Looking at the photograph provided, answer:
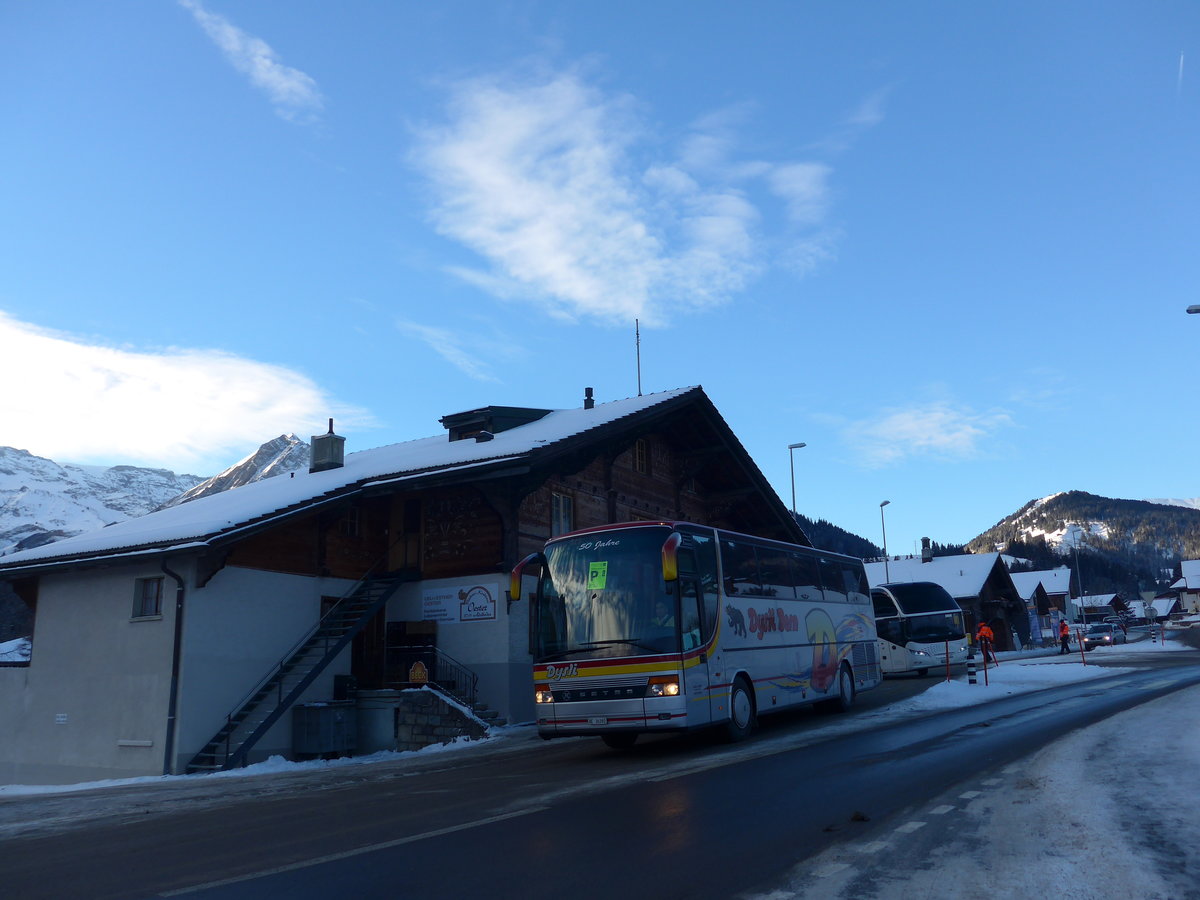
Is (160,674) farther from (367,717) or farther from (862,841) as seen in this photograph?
(862,841)

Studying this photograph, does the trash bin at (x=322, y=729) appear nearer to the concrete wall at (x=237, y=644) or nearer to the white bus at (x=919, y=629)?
the concrete wall at (x=237, y=644)

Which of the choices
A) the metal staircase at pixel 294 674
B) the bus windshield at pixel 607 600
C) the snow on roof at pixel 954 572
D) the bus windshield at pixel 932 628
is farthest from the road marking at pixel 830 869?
the snow on roof at pixel 954 572

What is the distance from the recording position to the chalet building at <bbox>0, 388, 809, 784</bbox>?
743 inches

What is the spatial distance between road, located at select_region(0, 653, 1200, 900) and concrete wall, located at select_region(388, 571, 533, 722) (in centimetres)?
677

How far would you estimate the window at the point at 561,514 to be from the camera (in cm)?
2395

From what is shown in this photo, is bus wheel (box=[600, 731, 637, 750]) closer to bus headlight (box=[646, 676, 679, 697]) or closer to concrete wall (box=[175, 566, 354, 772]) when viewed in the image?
bus headlight (box=[646, 676, 679, 697])

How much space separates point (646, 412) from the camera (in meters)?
25.1

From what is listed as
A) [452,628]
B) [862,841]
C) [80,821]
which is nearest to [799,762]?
[862,841]

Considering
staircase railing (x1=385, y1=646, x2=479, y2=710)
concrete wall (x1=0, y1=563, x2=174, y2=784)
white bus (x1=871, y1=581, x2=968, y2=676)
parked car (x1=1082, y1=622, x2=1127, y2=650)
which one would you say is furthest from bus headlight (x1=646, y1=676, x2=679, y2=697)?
parked car (x1=1082, y1=622, x2=1127, y2=650)

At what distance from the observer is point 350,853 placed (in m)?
6.86

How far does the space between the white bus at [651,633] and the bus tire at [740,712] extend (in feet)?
Result: 0.06

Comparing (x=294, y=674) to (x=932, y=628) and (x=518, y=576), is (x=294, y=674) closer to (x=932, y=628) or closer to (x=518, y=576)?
(x=518, y=576)

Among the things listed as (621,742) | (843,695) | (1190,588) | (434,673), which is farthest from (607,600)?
(1190,588)

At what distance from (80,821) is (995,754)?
10647mm
